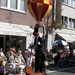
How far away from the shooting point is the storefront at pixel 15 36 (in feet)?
60.1

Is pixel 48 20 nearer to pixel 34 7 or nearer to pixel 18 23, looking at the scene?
pixel 18 23

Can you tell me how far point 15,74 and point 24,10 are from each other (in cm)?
987

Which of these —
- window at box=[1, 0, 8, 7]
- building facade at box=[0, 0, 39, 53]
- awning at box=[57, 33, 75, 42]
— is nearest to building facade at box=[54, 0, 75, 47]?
awning at box=[57, 33, 75, 42]

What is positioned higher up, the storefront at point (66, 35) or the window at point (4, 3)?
the window at point (4, 3)

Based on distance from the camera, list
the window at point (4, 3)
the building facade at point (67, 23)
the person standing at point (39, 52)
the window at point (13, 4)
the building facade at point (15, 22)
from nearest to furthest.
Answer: the person standing at point (39, 52) < the building facade at point (15, 22) < the window at point (4, 3) < the window at point (13, 4) < the building facade at point (67, 23)

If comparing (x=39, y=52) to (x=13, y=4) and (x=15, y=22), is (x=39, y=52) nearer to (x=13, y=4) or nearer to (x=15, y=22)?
(x=15, y=22)

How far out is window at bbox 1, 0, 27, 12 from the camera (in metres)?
20.7

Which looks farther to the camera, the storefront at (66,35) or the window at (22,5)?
the storefront at (66,35)

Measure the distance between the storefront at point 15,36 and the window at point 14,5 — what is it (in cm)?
159

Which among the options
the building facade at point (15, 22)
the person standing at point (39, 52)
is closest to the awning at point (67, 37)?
the building facade at point (15, 22)

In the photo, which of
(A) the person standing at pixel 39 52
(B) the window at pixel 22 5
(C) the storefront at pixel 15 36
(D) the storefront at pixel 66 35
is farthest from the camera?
(D) the storefront at pixel 66 35

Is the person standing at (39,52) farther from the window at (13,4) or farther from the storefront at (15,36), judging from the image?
the window at (13,4)

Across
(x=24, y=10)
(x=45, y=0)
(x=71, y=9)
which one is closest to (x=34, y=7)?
(x=45, y=0)

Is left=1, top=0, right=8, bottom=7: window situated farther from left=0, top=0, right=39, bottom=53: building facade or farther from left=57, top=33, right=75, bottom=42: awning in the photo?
left=57, top=33, right=75, bottom=42: awning
